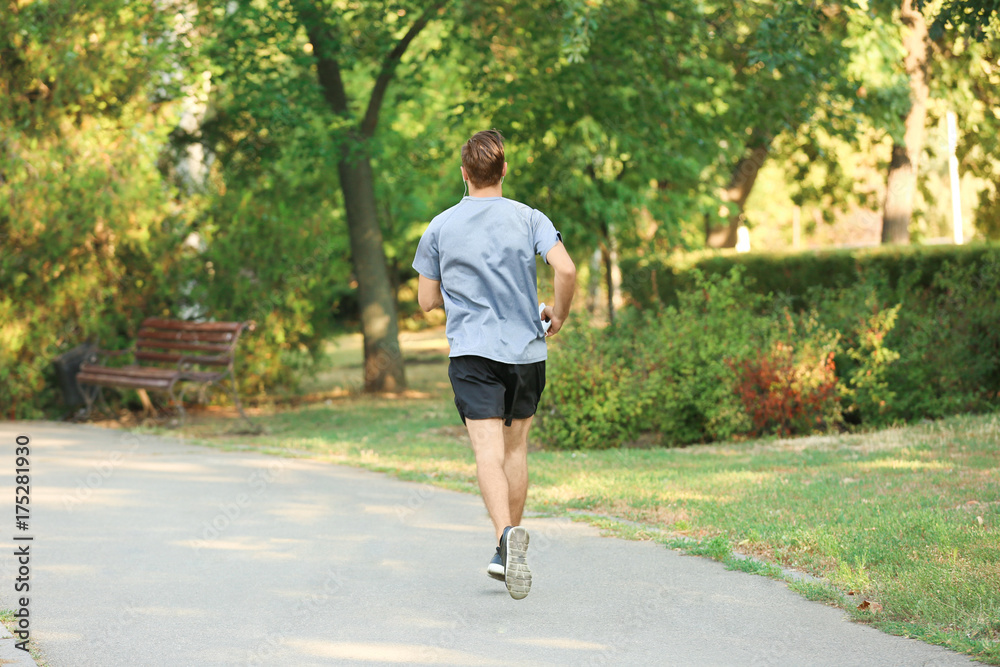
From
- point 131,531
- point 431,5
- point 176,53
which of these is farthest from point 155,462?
point 431,5

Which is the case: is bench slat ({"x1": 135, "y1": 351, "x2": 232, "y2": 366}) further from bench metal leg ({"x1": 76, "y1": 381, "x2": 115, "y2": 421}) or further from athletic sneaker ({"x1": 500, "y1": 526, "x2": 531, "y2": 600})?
athletic sneaker ({"x1": 500, "y1": 526, "x2": 531, "y2": 600})

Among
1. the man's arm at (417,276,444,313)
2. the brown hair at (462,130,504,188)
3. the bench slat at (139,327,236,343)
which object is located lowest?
the bench slat at (139,327,236,343)

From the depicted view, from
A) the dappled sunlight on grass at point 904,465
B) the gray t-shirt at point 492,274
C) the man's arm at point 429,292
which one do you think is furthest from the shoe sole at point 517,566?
the dappled sunlight on grass at point 904,465

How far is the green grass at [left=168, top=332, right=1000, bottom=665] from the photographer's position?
14.6ft

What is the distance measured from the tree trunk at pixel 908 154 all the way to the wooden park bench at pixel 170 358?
36.2 ft

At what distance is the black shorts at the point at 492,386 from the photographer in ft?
15.5

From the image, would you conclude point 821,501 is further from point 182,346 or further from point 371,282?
point 371,282

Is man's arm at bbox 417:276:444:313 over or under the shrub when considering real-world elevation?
over

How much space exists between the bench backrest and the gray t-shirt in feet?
25.5

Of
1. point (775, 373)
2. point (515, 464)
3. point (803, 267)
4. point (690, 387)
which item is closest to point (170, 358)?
point (690, 387)

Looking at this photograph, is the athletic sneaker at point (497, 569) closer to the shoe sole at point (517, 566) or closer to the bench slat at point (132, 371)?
the shoe sole at point (517, 566)

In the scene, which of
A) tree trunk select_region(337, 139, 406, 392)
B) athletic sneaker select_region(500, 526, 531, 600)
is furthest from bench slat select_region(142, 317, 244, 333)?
athletic sneaker select_region(500, 526, 531, 600)

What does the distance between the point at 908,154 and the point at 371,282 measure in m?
9.52

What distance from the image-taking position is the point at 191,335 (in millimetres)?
12633
